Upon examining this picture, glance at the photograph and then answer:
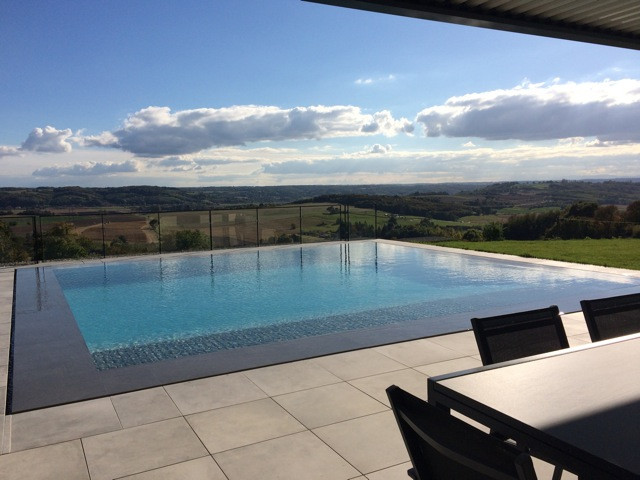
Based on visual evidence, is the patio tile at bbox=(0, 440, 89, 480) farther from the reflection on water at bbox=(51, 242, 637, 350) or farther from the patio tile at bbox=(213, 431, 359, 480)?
the reflection on water at bbox=(51, 242, 637, 350)

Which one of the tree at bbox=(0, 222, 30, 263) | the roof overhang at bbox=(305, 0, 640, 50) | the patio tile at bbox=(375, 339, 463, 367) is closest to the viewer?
the roof overhang at bbox=(305, 0, 640, 50)

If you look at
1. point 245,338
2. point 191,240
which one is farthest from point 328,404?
point 191,240

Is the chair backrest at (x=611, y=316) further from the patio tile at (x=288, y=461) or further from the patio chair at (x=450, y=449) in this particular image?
the patio chair at (x=450, y=449)

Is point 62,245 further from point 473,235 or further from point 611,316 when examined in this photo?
point 473,235

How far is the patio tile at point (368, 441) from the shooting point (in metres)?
2.49

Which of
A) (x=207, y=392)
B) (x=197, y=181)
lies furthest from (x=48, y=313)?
(x=197, y=181)

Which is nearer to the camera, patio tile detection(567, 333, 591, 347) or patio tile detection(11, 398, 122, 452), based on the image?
patio tile detection(11, 398, 122, 452)

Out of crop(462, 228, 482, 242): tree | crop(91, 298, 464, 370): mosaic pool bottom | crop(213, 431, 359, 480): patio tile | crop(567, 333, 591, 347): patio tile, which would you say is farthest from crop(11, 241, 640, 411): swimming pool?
crop(462, 228, 482, 242): tree

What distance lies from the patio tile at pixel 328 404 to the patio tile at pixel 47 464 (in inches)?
43.7

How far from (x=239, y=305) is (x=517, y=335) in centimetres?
531

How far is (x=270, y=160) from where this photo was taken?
24.7m

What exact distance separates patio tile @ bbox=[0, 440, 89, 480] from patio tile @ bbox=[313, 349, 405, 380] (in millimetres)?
1682

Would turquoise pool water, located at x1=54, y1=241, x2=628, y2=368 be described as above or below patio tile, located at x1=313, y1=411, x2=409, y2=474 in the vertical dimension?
below

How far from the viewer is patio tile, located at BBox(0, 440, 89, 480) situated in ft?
7.91
